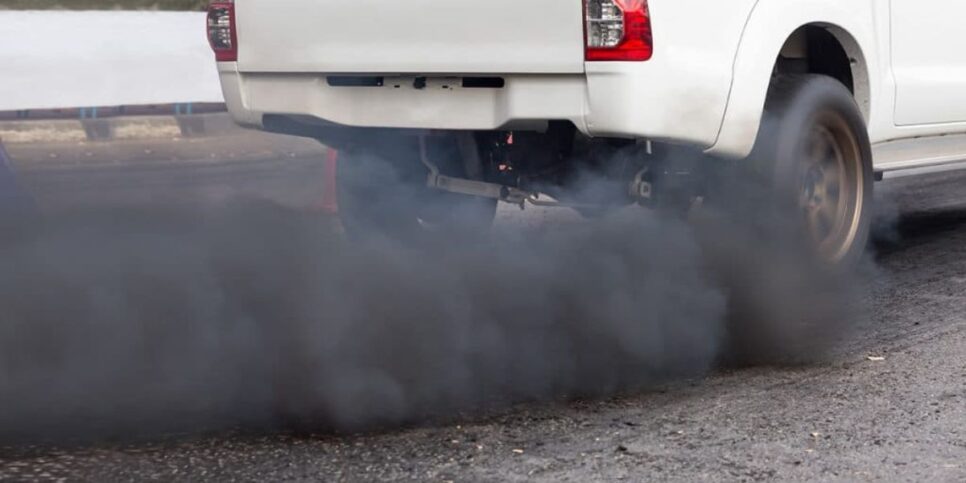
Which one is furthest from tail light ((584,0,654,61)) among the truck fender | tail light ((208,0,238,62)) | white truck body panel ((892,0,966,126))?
white truck body panel ((892,0,966,126))

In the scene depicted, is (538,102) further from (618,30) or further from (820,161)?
(820,161)

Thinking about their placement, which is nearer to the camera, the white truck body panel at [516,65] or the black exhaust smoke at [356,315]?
the black exhaust smoke at [356,315]

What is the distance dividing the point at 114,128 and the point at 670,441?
9.43m

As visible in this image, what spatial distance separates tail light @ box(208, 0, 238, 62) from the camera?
216 inches

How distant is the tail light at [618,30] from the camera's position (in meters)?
4.75

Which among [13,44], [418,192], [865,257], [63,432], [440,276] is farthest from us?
[13,44]

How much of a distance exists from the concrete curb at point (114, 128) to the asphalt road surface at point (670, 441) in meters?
8.17

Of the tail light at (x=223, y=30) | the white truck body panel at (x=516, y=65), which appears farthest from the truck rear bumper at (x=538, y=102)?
the tail light at (x=223, y=30)

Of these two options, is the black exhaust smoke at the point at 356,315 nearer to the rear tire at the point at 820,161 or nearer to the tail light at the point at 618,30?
the rear tire at the point at 820,161

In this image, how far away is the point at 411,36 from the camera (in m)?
5.07

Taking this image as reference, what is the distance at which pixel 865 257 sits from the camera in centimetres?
667

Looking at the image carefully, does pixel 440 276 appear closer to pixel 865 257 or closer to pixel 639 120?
pixel 639 120

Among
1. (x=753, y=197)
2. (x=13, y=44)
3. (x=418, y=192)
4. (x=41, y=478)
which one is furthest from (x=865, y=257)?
(x=13, y=44)

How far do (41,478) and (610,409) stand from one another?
1.55 meters
